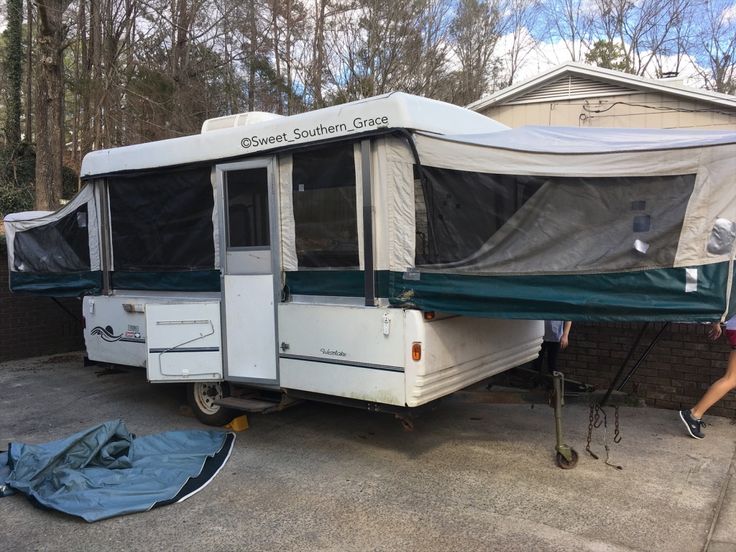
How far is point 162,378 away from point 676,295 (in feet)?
14.0

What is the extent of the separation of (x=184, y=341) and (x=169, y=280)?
0.76 metres

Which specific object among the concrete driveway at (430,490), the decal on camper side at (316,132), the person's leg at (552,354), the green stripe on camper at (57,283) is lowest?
the concrete driveway at (430,490)

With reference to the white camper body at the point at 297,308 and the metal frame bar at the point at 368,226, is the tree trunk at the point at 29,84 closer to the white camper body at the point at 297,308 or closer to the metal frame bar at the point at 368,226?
the white camper body at the point at 297,308

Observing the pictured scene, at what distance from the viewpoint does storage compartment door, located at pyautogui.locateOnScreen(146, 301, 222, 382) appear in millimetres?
5398

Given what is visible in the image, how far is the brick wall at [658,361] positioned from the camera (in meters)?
5.77

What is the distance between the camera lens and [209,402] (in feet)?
19.1

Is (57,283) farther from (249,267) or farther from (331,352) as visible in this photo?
(331,352)

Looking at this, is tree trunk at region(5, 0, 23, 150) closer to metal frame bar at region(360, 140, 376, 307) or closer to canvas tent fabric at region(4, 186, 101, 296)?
canvas tent fabric at region(4, 186, 101, 296)

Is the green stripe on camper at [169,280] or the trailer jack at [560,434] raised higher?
the green stripe on camper at [169,280]

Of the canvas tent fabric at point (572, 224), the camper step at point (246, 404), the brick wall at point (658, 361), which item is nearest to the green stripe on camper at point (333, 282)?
the canvas tent fabric at point (572, 224)

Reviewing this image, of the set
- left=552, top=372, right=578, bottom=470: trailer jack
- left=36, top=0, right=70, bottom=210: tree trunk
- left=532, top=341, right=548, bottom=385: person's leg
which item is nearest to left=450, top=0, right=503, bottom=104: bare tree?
left=36, top=0, right=70, bottom=210: tree trunk

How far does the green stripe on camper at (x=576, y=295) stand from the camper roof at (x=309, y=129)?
114cm

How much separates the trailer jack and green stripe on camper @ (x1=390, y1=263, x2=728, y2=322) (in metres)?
0.88

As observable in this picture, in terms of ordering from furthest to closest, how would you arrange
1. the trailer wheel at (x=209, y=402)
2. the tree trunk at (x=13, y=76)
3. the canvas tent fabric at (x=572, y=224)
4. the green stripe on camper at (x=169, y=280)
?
the tree trunk at (x=13, y=76)
the trailer wheel at (x=209, y=402)
the green stripe on camper at (x=169, y=280)
the canvas tent fabric at (x=572, y=224)
